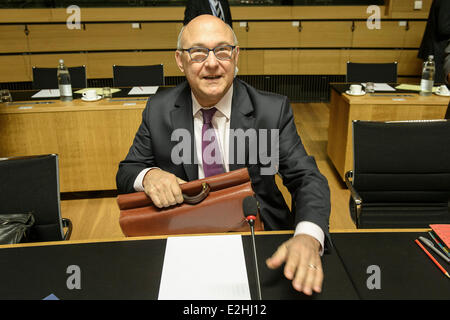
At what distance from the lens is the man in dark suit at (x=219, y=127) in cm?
139

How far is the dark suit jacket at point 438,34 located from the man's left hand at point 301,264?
416cm

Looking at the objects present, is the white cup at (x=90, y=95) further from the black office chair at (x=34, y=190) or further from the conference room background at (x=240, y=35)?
the conference room background at (x=240, y=35)

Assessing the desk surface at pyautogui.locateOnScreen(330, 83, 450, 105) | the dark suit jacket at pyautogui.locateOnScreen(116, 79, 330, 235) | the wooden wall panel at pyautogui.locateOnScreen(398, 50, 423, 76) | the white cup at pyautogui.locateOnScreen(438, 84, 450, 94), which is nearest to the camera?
the dark suit jacket at pyautogui.locateOnScreen(116, 79, 330, 235)

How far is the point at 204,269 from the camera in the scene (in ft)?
3.42

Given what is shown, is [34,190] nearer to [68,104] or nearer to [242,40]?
[68,104]

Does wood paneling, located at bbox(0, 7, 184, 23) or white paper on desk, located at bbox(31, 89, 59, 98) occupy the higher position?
wood paneling, located at bbox(0, 7, 184, 23)

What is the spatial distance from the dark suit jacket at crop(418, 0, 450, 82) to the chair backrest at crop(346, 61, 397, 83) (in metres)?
0.95

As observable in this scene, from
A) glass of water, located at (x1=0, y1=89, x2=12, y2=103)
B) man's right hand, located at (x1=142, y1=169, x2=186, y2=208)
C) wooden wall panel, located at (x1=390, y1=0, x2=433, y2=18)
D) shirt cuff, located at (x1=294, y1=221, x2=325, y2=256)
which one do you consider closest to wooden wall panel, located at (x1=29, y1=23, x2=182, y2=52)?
glass of water, located at (x1=0, y1=89, x2=12, y2=103)

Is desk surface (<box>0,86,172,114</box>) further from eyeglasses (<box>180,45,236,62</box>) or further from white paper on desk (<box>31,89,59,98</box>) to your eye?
eyeglasses (<box>180,45,236,62</box>)

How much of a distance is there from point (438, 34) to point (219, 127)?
3.97 m

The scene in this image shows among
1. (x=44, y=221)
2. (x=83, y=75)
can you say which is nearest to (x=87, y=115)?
(x=83, y=75)

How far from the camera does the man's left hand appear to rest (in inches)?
36.1
